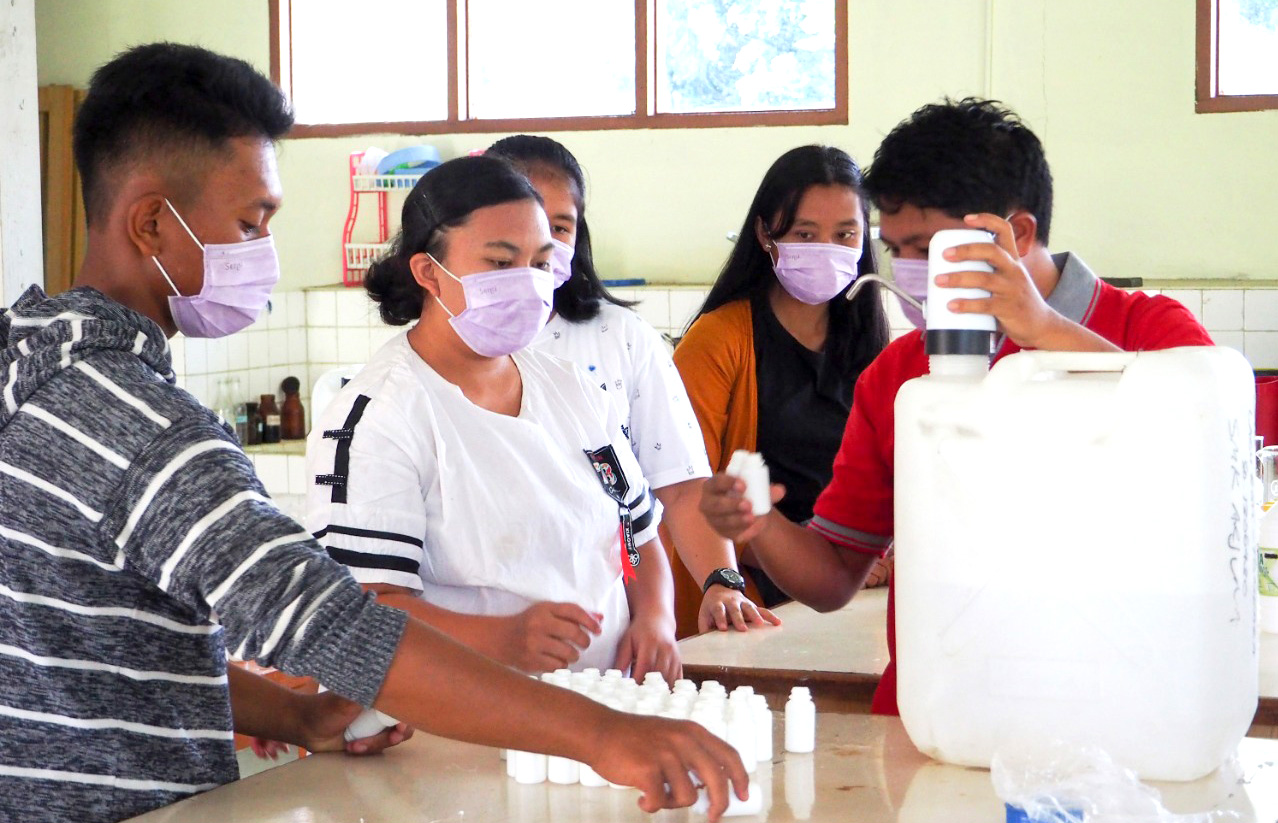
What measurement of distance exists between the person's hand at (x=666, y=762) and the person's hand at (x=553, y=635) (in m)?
0.38

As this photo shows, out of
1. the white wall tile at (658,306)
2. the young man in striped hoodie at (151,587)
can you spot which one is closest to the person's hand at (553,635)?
the young man in striped hoodie at (151,587)

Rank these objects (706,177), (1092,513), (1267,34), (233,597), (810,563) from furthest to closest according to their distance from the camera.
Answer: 1. (706,177)
2. (1267,34)
3. (810,563)
4. (1092,513)
5. (233,597)

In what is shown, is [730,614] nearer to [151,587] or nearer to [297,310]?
[151,587]

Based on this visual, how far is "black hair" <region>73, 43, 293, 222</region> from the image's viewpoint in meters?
1.44

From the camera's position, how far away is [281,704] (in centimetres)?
156

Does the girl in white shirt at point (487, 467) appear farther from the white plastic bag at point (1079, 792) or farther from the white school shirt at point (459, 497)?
the white plastic bag at point (1079, 792)

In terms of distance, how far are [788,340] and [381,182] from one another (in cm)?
296

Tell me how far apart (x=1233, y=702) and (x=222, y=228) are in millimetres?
1102

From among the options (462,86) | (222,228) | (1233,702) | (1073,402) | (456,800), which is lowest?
(456,800)

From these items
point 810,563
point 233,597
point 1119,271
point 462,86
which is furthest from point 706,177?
point 233,597

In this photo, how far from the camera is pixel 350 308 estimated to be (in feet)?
18.2

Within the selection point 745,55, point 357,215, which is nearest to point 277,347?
point 357,215

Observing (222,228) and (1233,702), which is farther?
(222,228)

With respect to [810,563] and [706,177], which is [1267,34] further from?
[810,563]
